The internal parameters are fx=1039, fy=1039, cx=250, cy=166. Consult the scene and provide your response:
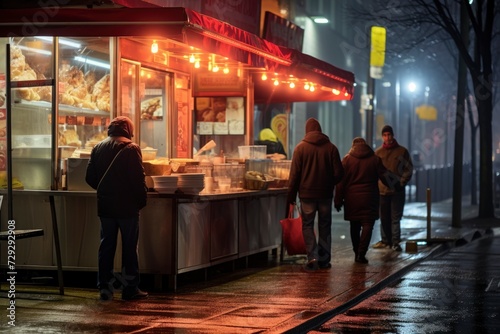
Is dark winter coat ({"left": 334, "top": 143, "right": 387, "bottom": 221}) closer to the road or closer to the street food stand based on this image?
the road

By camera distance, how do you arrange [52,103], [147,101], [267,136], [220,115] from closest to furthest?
[52,103] → [147,101] → [220,115] → [267,136]

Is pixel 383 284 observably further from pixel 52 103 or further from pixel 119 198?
pixel 52 103

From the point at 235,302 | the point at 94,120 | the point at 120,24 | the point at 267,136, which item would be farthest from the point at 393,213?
the point at 120,24

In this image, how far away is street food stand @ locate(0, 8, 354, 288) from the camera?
36.6 feet

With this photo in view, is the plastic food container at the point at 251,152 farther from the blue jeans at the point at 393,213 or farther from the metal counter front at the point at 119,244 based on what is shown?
the metal counter front at the point at 119,244

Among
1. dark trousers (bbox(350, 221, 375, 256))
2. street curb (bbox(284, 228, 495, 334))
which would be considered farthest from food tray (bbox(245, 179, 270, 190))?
street curb (bbox(284, 228, 495, 334))

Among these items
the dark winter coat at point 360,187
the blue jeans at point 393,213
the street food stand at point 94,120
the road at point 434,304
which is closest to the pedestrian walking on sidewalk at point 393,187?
the blue jeans at point 393,213

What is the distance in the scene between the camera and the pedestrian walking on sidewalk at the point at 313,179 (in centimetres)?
1406

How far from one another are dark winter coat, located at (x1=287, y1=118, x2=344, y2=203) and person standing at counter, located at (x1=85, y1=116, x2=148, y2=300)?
346 centimetres

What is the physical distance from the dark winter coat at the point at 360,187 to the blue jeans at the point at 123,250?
4.81m

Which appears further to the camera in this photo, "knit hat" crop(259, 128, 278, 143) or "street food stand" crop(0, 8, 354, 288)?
"knit hat" crop(259, 128, 278, 143)

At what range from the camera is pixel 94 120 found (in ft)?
42.2

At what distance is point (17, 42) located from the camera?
12.5m

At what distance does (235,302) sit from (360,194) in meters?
4.53
